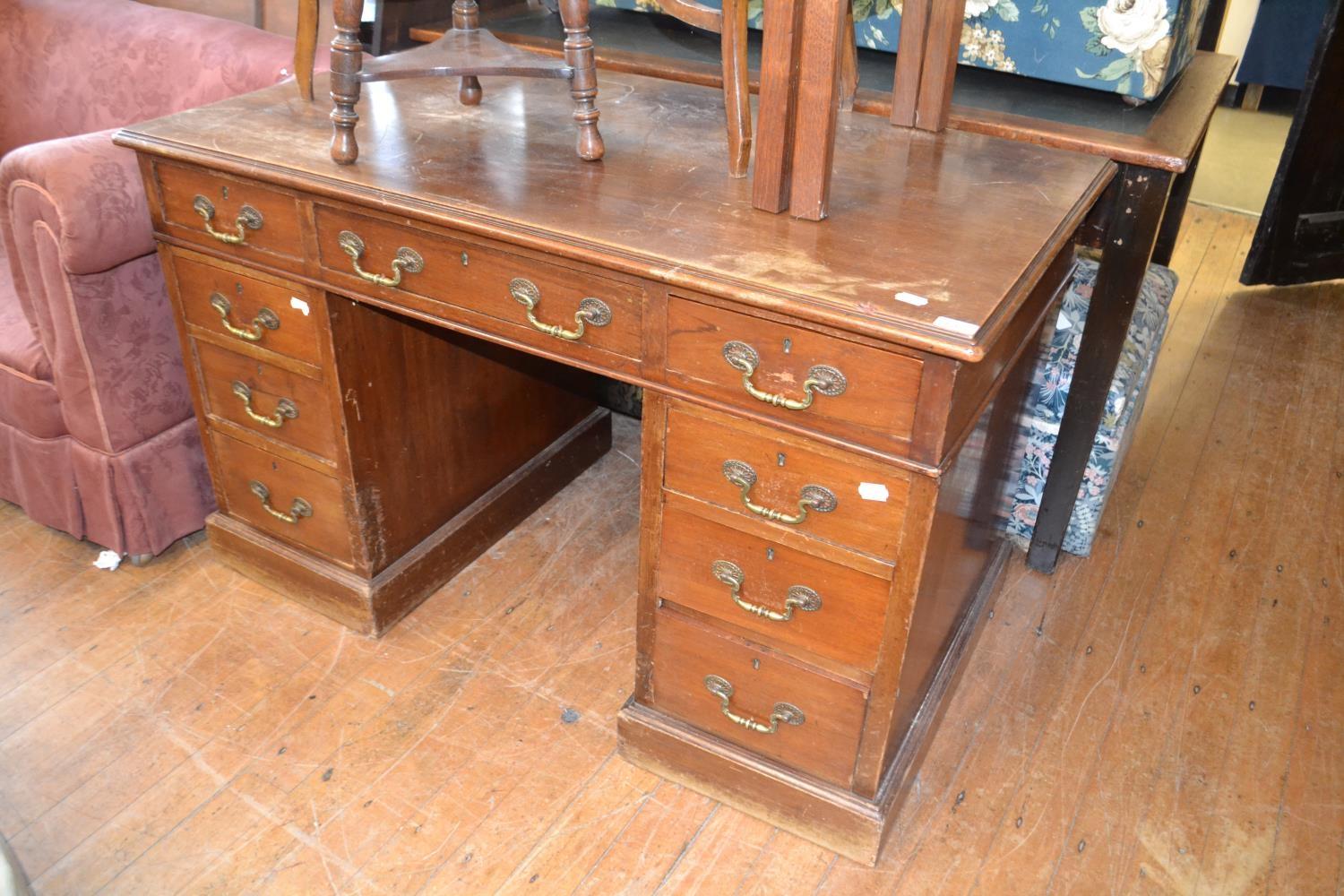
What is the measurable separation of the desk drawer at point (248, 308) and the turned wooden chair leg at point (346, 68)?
272mm

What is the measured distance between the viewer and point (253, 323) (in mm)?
1729

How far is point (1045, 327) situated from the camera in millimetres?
1820

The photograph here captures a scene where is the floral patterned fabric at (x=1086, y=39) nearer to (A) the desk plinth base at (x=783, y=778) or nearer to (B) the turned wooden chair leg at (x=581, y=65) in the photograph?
(B) the turned wooden chair leg at (x=581, y=65)

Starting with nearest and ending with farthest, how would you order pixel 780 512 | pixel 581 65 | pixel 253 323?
pixel 780 512, pixel 581 65, pixel 253 323

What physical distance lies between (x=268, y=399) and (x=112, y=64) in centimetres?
111

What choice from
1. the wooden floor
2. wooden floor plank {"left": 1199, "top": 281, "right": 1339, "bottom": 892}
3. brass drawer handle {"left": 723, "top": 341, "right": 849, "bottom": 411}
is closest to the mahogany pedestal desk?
brass drawer handle {"left": 723, "top": 341, "right": 849, "bottom": 411}

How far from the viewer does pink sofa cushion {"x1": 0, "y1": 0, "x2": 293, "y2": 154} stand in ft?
7.25

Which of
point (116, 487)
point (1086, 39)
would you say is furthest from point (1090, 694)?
point (116, 487)

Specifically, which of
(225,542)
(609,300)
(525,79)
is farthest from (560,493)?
(609,300)

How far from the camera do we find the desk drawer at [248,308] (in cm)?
167

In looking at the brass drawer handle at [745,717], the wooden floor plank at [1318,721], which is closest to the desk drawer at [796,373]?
the brass drawer handle at [745,717]

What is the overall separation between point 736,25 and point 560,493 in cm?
116

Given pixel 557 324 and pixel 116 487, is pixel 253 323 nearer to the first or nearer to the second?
pixel 116 487

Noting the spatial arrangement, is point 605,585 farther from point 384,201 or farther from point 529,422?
point 384,201
